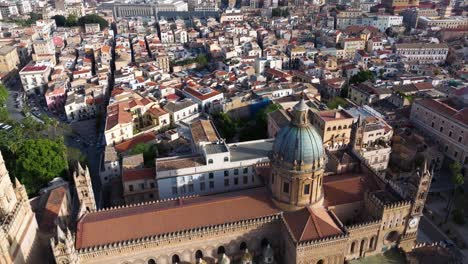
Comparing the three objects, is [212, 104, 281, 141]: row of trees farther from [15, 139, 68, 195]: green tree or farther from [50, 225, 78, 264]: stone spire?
[50, 225, 78, 264]: stone spire

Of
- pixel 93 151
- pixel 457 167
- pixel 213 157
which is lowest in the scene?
pixel 93 151

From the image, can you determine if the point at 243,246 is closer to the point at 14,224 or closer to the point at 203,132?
the point at 14,224

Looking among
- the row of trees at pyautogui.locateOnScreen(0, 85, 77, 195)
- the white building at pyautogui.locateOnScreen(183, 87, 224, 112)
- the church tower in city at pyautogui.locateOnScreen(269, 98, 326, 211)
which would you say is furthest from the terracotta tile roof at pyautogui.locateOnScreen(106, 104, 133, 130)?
the church tower in city at pyautogui.locateOnScreen(269, 98, 326, 211)

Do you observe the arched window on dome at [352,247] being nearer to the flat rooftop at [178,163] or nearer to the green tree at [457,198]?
the flat rooftop at [178,163]

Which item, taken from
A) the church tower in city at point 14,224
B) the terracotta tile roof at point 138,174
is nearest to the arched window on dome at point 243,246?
the terracotta tile roof at point 138,174

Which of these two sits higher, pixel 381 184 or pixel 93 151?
pixel 381 184

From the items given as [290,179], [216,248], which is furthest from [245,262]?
[290,179]

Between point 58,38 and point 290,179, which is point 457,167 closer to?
point 290,179

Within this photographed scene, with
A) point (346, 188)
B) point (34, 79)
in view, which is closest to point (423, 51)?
point (346, 188)
